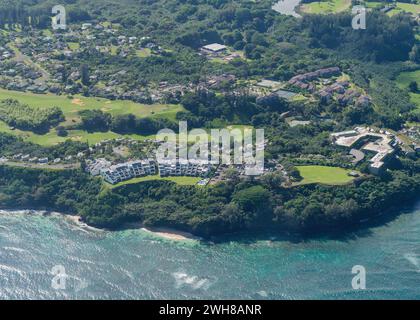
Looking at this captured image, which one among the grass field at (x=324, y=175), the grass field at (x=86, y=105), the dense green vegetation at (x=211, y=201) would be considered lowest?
the dense green vegetation at (x=211, y=201)

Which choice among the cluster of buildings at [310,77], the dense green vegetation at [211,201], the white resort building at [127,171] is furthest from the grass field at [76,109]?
the cluster of buildings at [310,77]

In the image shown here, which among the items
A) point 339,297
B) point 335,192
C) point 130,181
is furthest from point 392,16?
point 339,297

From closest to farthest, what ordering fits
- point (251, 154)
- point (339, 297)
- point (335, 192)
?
point (339, 297), point (335, 192), point (251, 154)

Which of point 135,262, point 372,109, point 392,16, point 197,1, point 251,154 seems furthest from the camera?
point 197,1

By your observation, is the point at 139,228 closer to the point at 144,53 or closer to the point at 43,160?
the point at 43,160

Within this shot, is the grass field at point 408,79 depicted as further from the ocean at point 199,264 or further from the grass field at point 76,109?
the grass field at point 76,109

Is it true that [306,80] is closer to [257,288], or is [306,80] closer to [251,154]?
[251,154]

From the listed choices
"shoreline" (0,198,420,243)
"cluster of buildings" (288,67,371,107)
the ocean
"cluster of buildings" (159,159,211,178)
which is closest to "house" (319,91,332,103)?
"cluster of buildings" (288,67,371,107)
